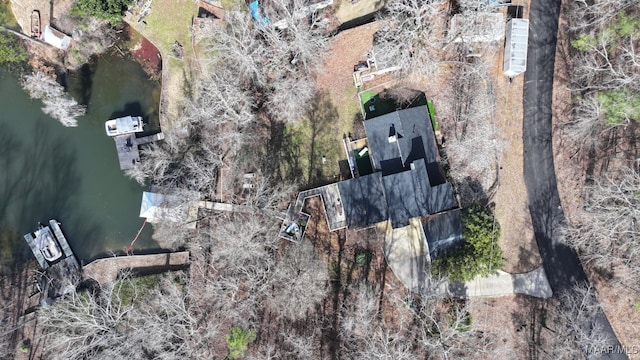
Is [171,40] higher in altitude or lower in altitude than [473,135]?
higher

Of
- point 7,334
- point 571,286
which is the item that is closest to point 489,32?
point 571,286

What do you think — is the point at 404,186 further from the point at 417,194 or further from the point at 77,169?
the point at 77,169

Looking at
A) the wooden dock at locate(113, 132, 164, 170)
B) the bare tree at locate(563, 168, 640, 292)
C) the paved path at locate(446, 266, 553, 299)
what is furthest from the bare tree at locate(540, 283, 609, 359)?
the wooden dock at locate(113, 132, 164, 170)

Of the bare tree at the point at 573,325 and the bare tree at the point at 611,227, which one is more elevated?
the bare tree at the point at 611,227

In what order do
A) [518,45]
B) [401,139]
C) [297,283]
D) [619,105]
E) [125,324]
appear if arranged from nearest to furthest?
[619,105]
[518,45]
[401,139]
[297,283]
[125,324]

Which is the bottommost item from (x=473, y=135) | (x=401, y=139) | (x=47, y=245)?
(x=47, y=245)

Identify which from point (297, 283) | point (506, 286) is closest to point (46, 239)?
point (297, 283)

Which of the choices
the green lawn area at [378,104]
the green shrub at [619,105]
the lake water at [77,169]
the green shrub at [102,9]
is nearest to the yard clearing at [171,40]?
the lake water at [77,169]

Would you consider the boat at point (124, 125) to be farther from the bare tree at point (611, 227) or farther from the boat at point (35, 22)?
the bare tree at point (611, 227)
